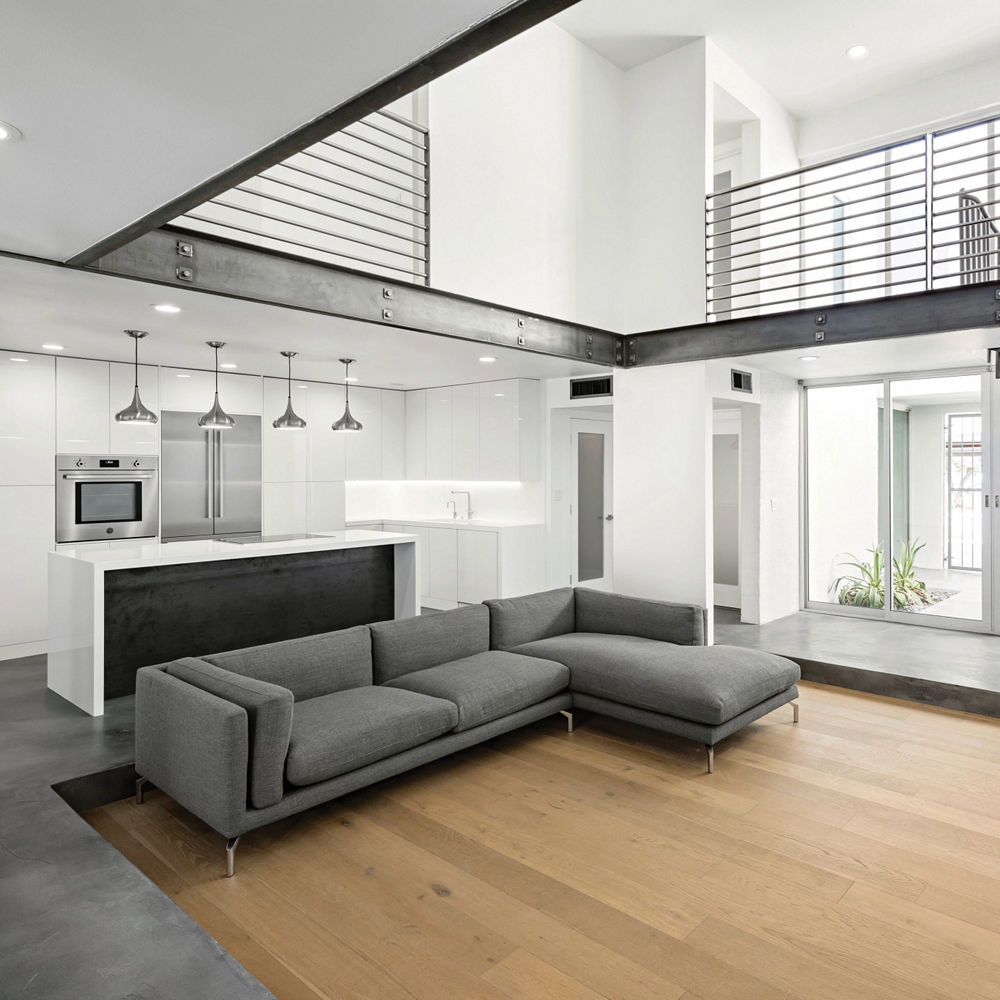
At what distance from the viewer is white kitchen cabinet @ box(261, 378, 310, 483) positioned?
7.13 m

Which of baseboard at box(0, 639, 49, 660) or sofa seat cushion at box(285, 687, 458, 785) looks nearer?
sofa seat cushion at box(285, 687, 458, 785)

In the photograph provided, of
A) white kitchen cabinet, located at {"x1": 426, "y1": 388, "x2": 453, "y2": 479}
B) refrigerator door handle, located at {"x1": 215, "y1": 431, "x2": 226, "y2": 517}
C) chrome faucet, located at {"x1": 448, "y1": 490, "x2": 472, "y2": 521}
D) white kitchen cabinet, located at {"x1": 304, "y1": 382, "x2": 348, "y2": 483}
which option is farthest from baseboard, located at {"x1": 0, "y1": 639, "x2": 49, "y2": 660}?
chrome faucet, located at {"x1": 448, "y1": 490, "x2": 472, "y2": 521}

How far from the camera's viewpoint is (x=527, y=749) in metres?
4.21

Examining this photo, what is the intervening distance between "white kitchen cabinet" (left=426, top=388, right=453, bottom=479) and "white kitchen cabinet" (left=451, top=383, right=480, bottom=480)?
0.07 meters

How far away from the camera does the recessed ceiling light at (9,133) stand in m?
1.96

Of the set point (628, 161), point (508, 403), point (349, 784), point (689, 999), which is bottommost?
point (689, 999)

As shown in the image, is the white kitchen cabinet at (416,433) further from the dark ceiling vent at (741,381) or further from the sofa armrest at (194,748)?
Result: the sofa armrest at (194,748)

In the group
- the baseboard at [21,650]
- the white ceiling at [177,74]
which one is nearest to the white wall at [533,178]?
the white ceiling at [177,74]

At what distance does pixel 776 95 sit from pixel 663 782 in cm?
637

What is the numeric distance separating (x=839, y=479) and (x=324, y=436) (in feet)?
16.8

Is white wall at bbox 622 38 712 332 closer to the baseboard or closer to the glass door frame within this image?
the glass door frame

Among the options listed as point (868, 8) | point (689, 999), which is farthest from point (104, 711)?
point (868, 8)

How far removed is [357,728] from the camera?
3307mm

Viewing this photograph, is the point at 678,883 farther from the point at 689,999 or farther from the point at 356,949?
the point at 356,949
